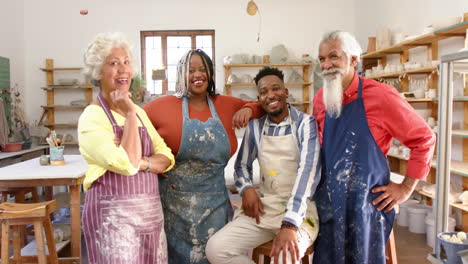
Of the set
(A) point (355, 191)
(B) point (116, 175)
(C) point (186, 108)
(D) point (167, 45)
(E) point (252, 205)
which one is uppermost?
(D) point (167, 45)

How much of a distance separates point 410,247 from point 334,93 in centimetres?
298

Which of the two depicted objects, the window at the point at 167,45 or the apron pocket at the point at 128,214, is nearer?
the apron pocket at the point at 128,214

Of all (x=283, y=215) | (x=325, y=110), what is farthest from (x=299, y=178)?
(x=325, y=110)

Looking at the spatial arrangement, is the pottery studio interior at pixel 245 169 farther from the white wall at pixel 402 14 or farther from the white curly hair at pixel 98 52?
the white wall at pixel 402 14

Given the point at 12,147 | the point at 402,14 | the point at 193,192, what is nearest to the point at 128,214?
the point at 193,192

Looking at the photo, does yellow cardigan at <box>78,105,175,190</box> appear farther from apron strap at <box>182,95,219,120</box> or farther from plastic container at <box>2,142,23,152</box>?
plastic container at <box>2,142,23,152</box>

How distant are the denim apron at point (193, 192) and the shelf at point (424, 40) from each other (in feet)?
10.7

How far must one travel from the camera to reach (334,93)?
2.02 m

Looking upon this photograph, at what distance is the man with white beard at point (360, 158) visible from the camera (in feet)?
6.42

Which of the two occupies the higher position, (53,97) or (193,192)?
(53,97)

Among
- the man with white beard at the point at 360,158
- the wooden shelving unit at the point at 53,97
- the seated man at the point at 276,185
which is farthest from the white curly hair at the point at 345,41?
the wooden shelving unit at the point at 53,97

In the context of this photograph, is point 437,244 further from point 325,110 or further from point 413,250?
point 413,250

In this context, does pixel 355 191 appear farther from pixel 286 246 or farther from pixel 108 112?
pixel 108 112

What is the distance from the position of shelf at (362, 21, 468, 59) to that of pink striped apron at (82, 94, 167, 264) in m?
3.80
